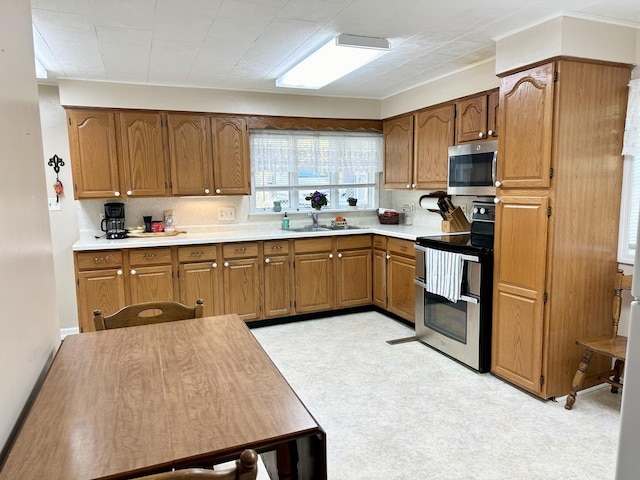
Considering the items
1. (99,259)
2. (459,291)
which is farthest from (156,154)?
(459,291)

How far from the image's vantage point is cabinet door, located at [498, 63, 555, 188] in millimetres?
2705

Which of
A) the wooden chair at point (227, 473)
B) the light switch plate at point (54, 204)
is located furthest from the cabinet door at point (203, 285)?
the wooden chair at point (227, 473)

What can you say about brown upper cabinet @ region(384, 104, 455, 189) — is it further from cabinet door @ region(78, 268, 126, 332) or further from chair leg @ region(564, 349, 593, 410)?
cabinet door @ region(78, 268, 126, 332)

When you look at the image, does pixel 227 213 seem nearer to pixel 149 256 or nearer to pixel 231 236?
pixel 231 236

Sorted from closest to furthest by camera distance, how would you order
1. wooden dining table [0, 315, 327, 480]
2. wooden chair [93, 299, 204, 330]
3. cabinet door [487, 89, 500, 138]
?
wooden dining table [0, 315, 327, 480]
wooden chair [93, 299, 204, 330]
cabinet door [487, 89, 500, 138]

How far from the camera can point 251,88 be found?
14.8 ft

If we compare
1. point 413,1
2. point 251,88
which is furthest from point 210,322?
point 251,88

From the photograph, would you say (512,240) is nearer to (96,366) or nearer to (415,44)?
(415,44)

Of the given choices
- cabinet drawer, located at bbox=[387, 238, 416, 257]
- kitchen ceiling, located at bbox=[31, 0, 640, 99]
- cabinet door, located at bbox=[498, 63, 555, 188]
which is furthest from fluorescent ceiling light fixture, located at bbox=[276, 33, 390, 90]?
cabinet drawer, located at bbox=[387, 238, 416, 257]

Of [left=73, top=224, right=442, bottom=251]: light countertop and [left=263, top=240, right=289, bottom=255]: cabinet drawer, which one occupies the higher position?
[left=73, top=224, right=442, bottom=251]: light countertop

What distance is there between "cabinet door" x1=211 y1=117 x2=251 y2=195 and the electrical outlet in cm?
33

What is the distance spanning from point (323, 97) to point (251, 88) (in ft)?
2.81

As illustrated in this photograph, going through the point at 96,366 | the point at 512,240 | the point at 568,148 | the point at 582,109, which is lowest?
the point at 96,366

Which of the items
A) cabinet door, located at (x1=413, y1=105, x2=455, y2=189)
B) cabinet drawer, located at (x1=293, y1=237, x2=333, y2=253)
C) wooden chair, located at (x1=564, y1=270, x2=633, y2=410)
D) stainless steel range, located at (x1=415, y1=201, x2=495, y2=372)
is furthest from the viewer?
cabinet drawer, located at (x1=293, y1=237, x2=333, y2=253)
